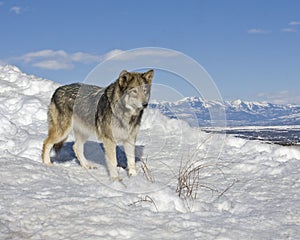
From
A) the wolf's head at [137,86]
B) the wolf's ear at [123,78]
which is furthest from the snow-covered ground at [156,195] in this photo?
the wolf's ear at [123,78]

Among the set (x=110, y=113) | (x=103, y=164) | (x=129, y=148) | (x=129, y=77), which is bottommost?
(x=103, y=164)

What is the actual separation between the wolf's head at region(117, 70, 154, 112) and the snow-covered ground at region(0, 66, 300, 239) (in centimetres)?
148

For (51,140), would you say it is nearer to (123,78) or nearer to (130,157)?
(130,157)

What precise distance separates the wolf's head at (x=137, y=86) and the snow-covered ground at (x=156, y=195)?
4.84ft

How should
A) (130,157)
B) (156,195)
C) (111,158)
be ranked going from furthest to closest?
(130,157) → (111,158) → (156,195)

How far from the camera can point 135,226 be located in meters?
5.20

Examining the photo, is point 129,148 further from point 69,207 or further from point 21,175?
point 69,207

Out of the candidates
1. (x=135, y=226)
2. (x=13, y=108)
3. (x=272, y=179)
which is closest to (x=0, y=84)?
(x=13, y=108)

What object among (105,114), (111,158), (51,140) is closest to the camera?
(111,158)

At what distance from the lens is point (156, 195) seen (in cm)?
645

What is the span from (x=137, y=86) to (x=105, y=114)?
1292mm

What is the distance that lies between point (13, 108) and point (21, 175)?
970 centimetres

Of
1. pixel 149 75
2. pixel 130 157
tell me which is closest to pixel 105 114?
pixel 130 157

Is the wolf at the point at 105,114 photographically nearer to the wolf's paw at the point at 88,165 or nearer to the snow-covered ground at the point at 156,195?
the wolf's paw at the point at 88,165
